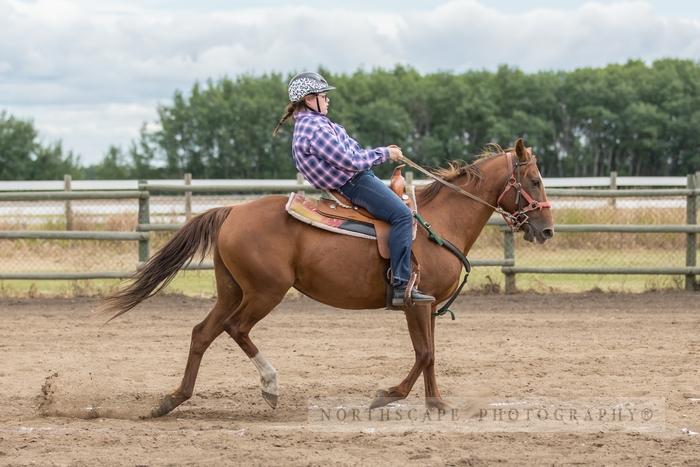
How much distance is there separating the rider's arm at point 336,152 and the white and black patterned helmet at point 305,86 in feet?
0.92

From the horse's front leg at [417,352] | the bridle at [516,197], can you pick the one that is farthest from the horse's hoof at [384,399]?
the bridle at [516,197]

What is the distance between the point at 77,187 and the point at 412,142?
17422mm

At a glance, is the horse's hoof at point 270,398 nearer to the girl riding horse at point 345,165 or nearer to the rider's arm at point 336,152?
the girl riding horse at point 345,165

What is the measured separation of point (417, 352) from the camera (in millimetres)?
6891

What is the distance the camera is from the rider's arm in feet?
22.2

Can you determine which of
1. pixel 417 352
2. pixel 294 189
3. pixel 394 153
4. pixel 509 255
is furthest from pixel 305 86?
pixel 509 255

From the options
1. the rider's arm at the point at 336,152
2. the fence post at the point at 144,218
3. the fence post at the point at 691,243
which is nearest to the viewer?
the rider's arm at the point at 336,152

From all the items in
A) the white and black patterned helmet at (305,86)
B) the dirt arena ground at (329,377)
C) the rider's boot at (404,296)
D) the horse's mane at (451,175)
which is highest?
the white and black patterned helmet at (305,86)

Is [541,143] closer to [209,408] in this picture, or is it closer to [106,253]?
[106,253]

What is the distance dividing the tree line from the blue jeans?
31.6 m

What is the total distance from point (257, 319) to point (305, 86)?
5.61ft

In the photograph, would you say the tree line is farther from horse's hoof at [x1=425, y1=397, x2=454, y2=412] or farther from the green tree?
horse's hoof at [x1=425, y1=397, x2=454, y2=412]

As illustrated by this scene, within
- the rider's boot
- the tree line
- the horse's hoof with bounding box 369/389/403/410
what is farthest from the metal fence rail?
the tree line

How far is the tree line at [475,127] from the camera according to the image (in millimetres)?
40312
